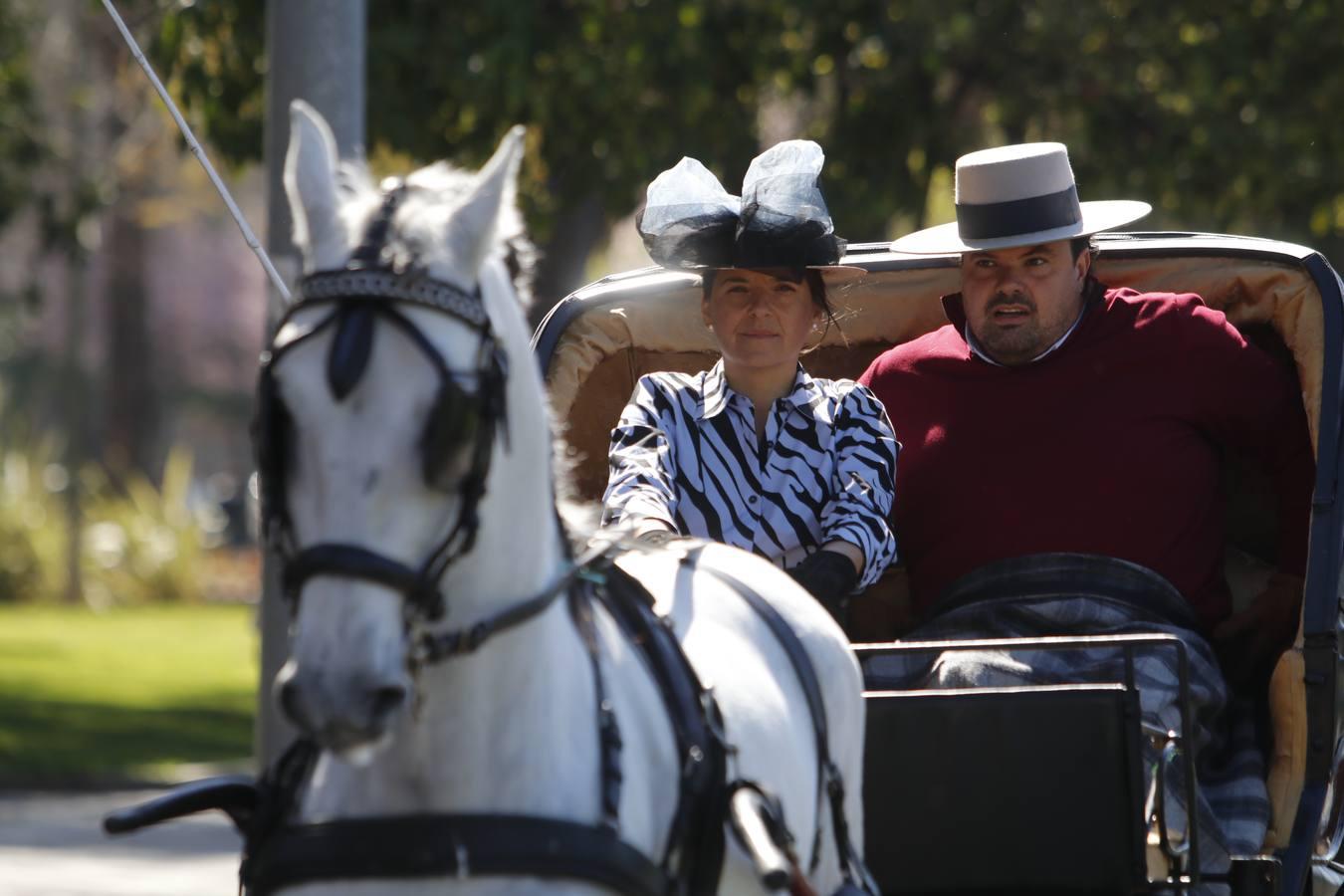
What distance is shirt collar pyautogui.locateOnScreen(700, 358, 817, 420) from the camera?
4.24 metres

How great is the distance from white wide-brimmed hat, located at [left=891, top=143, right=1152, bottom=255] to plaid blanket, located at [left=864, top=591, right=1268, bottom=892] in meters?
0.89

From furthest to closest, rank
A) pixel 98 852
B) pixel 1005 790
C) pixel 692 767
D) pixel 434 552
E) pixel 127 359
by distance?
pixel 127 359 → pixel 98 852 → pixel 1005 790 → pixel 692 767 → pixel 434 552

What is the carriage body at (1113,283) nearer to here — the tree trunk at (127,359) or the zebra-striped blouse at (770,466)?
the zebra-striped blouse at (770,466)

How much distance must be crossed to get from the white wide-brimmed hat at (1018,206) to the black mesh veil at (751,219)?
78 cm

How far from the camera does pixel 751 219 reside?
4125mm

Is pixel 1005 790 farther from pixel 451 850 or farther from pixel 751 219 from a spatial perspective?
pixel 451 850

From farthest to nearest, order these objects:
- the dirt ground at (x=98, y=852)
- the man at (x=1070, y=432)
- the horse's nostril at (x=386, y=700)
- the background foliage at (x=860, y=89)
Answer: the background foliage at (x=860, y=89) < the dirt ground at (x=98, y=852) < the man at (x=1070, y=432) < the horse's nostril at (x=386, y=700)

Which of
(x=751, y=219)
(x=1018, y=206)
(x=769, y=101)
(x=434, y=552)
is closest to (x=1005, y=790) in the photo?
(x=751, y=219)

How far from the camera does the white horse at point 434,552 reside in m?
2.42

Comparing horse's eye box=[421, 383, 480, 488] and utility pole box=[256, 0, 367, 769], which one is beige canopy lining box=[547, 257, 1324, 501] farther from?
horse's eye box=[421, 383, 480, 488]

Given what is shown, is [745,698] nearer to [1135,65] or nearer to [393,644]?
[393,644]

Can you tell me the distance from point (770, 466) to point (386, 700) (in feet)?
6.22

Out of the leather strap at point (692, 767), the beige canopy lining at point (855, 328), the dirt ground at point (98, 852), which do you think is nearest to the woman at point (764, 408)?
the beige canopy lining at point (855, 328)

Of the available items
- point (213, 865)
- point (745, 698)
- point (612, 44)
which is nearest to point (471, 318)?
point (745, 698)
